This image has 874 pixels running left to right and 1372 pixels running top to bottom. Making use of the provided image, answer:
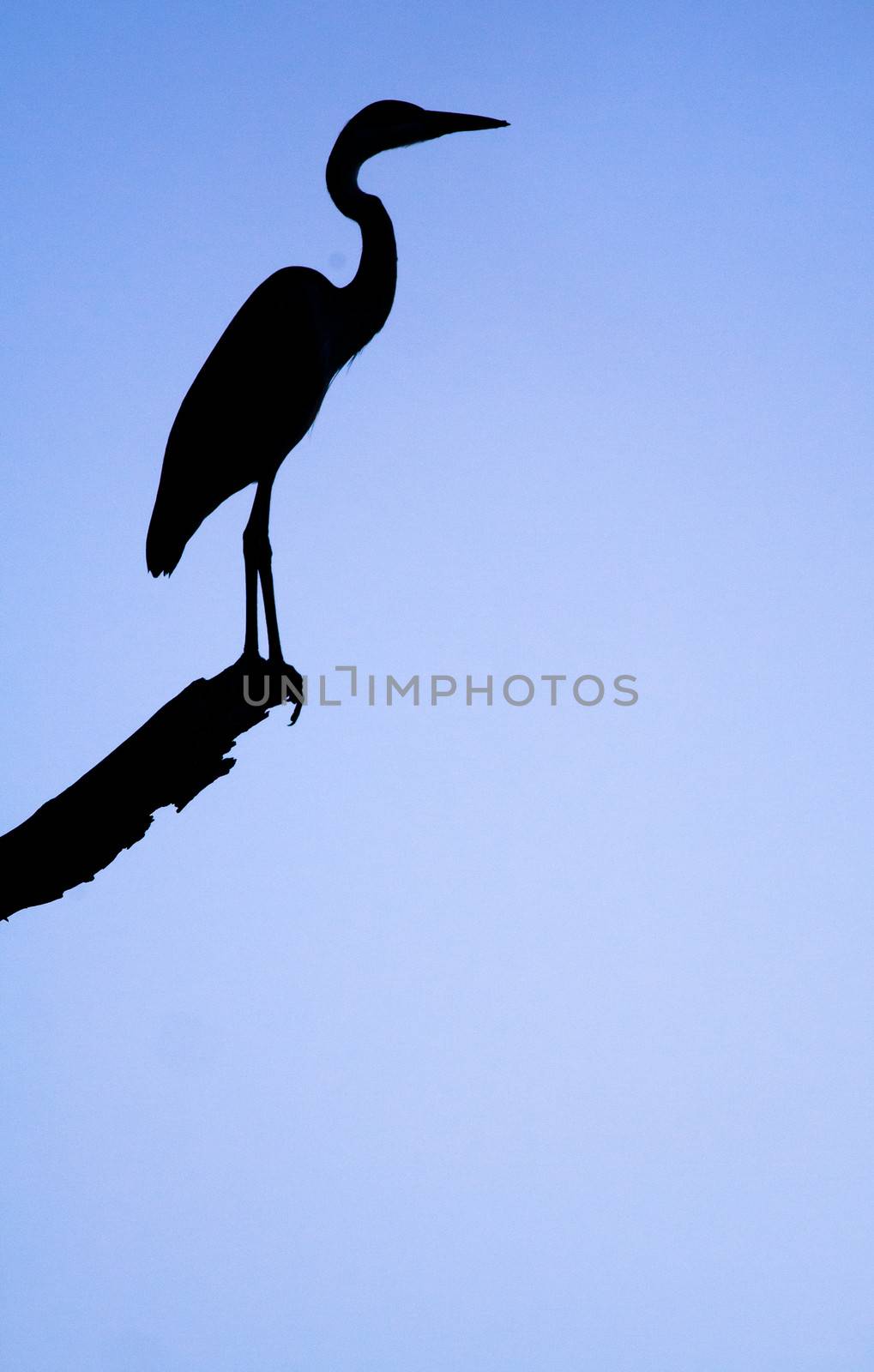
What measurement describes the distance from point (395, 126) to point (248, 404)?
5.05 feet

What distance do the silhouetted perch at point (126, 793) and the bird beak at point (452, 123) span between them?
3.23 m

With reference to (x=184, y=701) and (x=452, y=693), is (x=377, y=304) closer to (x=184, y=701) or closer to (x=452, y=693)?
(x=452, y=693)

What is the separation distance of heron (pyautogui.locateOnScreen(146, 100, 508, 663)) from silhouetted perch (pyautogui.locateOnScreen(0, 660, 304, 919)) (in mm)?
1379

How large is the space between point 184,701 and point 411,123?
3.39 metres

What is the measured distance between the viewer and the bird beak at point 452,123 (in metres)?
5.03

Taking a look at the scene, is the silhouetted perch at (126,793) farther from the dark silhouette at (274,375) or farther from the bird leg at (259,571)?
the bird leg at (259,571)

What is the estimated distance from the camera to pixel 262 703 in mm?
3119

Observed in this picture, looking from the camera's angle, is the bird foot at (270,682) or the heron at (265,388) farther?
the heron at (265,388)

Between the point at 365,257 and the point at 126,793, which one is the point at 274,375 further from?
the point at 126,793

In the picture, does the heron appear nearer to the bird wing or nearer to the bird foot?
the bird wing

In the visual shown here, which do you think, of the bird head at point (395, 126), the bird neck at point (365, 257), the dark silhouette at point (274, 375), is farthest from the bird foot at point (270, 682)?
the bird head at point (395, 126)

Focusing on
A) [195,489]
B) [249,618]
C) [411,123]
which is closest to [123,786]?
[249,618]

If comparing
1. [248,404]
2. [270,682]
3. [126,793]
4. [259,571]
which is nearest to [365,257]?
[248,404]

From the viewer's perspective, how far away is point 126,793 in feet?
8.77
